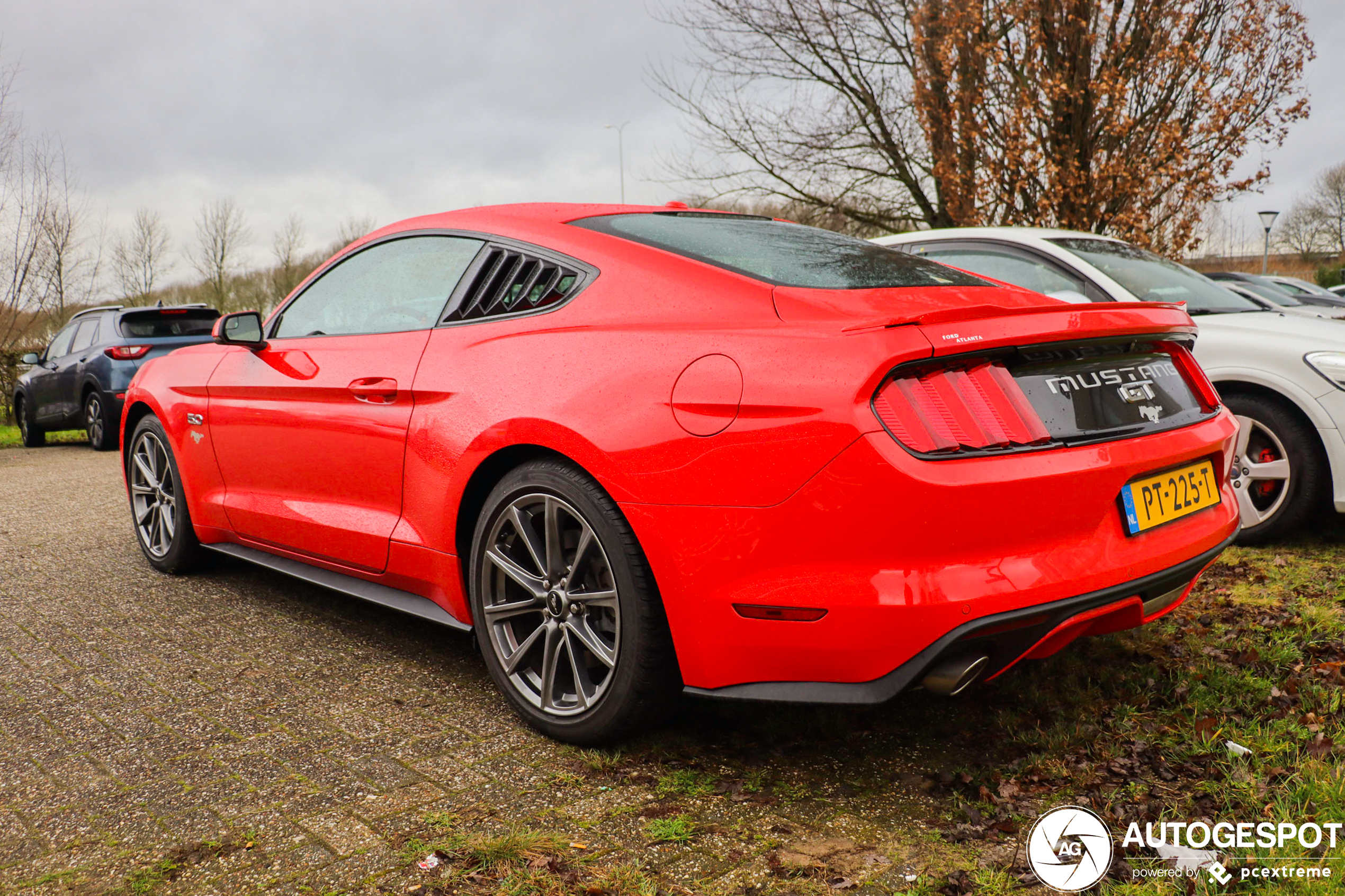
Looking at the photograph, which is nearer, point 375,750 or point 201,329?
point 375,750

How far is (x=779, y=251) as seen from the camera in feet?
9.34

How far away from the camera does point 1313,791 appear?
2273mm

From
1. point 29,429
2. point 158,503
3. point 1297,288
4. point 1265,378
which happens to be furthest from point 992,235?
point 1297,288

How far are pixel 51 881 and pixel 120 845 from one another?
16 cm

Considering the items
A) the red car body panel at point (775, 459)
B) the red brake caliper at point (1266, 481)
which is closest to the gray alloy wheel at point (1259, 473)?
the red brake caliper at point (1266, 481)

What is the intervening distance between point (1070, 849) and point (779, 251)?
66.5 inches

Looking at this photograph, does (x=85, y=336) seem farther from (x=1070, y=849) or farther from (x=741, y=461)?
(x=1070, y=849)

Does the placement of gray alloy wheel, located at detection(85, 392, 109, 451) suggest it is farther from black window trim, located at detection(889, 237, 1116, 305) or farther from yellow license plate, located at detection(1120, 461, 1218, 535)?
yellow license plate, located at detection(1120, 461, 1218, 535)

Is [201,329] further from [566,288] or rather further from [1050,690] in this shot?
[1050,690]

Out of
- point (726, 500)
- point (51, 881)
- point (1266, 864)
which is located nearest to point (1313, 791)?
point (1266, 864)

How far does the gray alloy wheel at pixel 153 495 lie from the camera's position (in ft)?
15.0

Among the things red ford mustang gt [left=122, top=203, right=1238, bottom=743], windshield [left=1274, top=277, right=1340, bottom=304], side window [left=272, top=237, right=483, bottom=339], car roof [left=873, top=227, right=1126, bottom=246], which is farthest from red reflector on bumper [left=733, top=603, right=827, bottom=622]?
windshield [left=1274, top=277, right=1340, bottom=304]

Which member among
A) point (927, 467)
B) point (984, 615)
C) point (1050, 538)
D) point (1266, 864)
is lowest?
point (1266, 864)

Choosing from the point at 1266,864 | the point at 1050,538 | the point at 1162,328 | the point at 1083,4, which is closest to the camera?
the point at 1266,864
